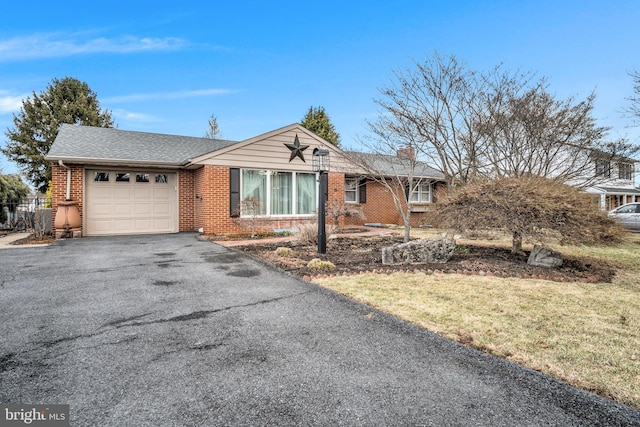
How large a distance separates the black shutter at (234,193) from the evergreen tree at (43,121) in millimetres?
19179

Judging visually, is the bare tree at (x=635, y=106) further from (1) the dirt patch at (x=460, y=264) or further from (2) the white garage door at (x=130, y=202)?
(2) the white garage door at (x=130, y=202)

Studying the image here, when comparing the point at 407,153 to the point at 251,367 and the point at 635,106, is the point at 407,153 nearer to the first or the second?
the point at 635,106

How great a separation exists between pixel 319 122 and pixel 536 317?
26317mm

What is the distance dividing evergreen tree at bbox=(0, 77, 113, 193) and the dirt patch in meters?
23.6

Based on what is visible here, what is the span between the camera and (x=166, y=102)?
2281cm

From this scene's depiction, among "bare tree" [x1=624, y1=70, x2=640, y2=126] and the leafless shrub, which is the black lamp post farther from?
"bare tree" [x1=624, y1=70, x2=640, y2=126]

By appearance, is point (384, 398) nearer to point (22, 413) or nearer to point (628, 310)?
point (22, 413)

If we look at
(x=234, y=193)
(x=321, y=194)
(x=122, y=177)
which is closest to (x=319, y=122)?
(x=234, y=193)

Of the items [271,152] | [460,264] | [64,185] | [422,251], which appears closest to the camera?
[460,264]

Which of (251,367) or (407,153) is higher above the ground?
(407,153)

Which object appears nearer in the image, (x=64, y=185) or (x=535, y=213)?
(x=535, y=213)

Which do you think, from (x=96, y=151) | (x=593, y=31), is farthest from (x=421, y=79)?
(x=96, y=151)

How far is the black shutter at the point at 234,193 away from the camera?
37.6ft

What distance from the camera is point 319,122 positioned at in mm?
28156
